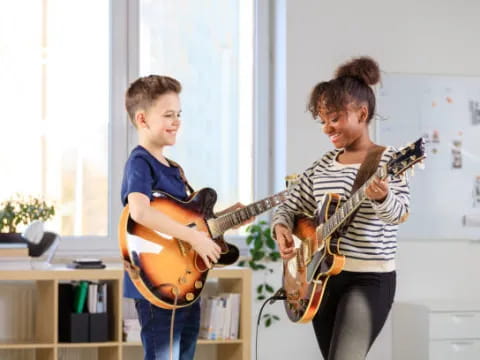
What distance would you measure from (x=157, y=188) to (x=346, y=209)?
575 millimetres

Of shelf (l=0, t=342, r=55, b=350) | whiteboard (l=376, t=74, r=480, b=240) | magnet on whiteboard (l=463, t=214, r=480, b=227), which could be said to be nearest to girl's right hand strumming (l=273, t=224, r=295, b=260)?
shelf (l=0, t=342, r=55, b=350)

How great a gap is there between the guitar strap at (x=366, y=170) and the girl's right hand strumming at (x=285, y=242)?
294mm

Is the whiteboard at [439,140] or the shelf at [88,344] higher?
the whiteboard at [439,140]

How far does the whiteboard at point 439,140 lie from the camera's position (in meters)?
4.89

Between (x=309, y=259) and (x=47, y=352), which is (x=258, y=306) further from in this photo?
(x=309, y=259)

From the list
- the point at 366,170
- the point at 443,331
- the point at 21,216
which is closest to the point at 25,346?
the point at 21,216

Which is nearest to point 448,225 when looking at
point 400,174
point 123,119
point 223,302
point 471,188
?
point 471,188

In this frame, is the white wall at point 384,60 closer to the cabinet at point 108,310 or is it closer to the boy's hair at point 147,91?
the cabinet at point 108,310

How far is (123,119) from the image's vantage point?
4.66 meters

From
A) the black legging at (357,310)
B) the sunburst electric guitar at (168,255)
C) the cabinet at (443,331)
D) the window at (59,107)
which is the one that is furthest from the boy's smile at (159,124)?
the cabinet at (443,331)

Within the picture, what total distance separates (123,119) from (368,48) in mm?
1410

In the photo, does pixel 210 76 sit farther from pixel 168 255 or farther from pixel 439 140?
pixel 168 255

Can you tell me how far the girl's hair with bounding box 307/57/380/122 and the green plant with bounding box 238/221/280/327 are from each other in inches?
83.1

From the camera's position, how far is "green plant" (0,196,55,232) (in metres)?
4.20
